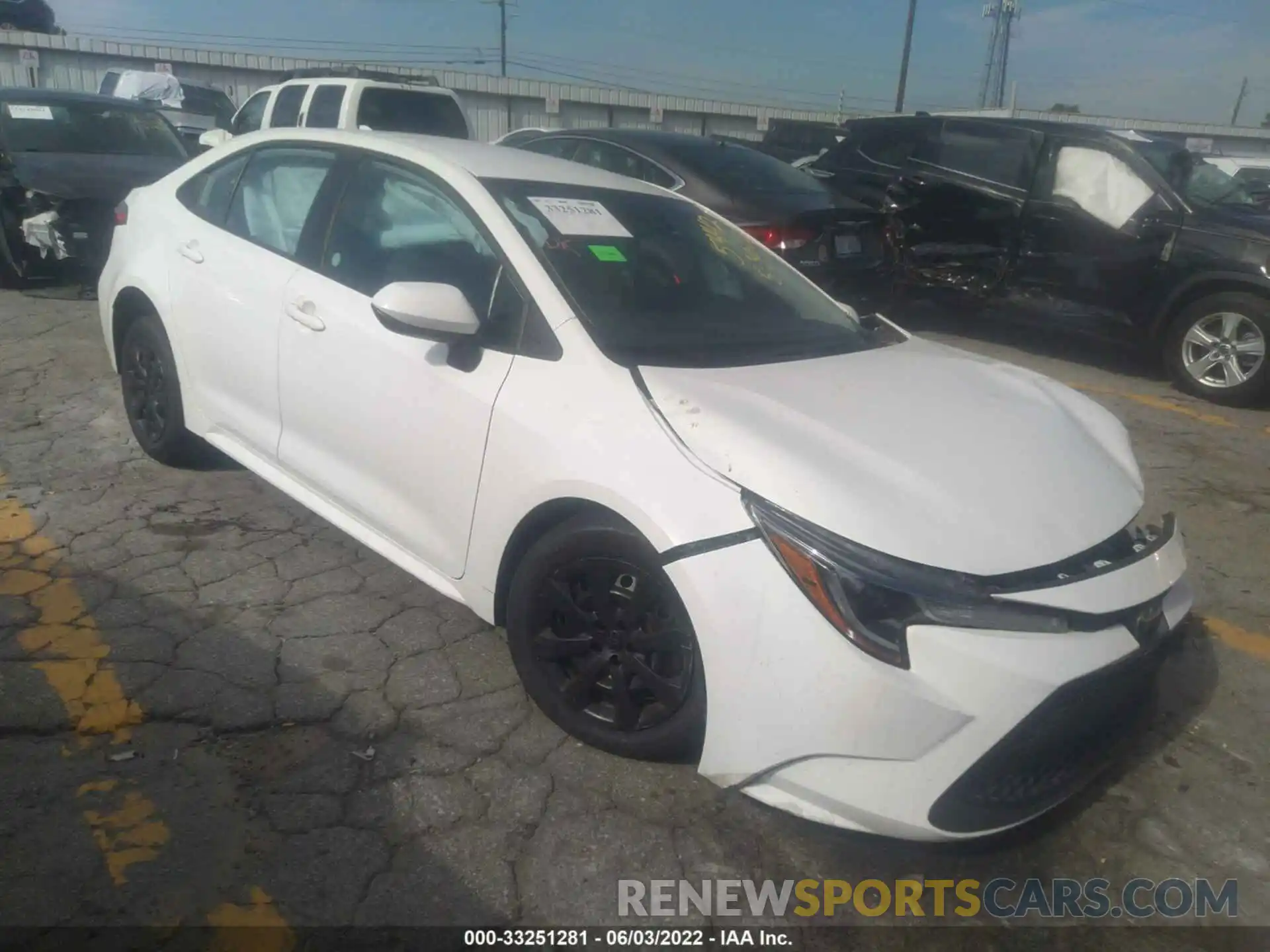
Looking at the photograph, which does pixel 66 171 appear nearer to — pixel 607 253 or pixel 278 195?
pixel 278 195

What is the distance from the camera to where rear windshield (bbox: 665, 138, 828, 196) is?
23.4 feet

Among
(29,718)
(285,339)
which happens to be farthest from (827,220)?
(29,718)

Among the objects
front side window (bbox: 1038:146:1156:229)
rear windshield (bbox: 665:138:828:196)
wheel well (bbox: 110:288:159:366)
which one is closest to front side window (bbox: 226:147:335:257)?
wheel well (bbox: 110:288:159:366)

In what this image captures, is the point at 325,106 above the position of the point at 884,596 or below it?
above

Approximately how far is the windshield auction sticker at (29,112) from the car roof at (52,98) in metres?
0.06

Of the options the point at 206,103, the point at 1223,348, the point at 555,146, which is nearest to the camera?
the point at 1223,348

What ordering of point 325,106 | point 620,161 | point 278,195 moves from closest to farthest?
point 278,195, point 620,161, point 325,106

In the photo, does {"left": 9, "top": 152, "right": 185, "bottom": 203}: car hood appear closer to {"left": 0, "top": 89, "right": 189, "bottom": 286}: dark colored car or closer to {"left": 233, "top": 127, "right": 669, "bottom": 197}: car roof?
{"left": 0, "top": 89, "right": 189, "bottom": 286}: dark colored car

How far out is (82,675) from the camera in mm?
2854

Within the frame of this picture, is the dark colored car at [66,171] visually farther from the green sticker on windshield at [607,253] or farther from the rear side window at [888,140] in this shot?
the rear side window at [888,140]

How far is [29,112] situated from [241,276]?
6191mm

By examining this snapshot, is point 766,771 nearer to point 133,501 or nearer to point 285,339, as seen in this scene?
point 285,339

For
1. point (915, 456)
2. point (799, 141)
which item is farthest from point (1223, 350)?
point (799, 141)

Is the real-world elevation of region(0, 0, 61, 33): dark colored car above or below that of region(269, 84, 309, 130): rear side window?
above
